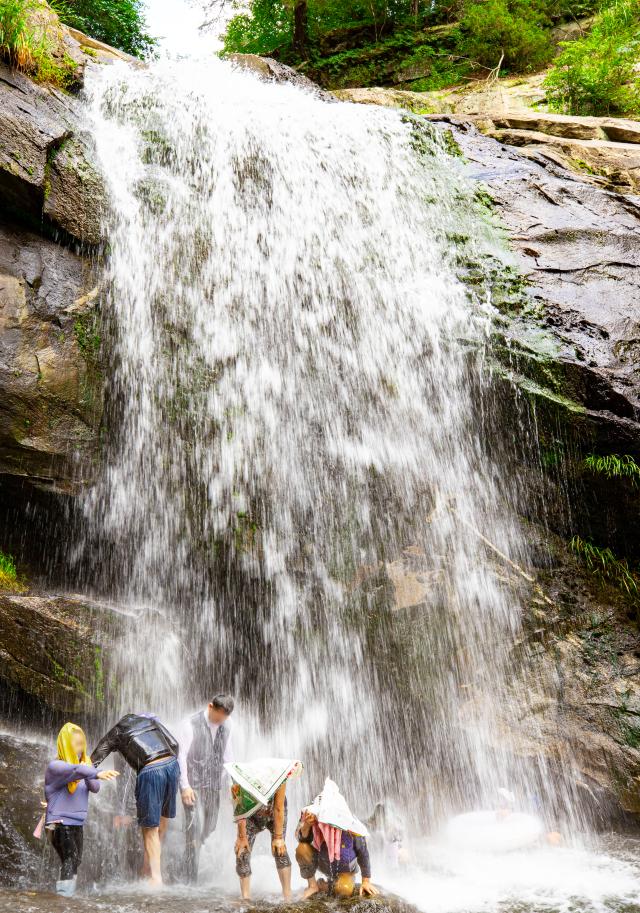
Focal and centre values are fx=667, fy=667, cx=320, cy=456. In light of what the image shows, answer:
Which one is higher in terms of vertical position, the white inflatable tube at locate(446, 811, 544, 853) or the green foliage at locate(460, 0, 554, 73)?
the green foliage at locate(460, 0, 554, 73)

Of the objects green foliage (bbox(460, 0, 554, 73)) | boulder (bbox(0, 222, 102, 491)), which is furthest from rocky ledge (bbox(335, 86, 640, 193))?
boulder (bbox(0, 222, 102, 491))

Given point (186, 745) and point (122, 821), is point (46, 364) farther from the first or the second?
point (122, 821)

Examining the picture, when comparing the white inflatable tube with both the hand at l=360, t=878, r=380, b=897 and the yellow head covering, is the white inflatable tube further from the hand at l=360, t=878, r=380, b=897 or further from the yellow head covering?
the yellow head covering

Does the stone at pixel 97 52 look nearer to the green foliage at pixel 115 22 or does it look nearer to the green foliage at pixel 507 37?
the green foliage at pixel 115 22

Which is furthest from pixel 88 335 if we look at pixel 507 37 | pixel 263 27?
pixel 263 27

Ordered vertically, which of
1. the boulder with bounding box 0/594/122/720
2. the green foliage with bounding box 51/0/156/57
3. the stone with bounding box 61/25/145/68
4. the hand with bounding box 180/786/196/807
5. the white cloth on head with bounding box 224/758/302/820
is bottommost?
the hand with bounding box 180/786/196/807

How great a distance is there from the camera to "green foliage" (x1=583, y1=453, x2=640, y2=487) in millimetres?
7578

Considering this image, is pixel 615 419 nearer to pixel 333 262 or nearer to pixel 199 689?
pixel 333 262

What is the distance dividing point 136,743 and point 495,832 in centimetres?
359

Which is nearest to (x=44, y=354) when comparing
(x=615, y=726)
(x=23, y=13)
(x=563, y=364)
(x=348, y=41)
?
(x=23, y=13)

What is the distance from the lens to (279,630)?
285 inches

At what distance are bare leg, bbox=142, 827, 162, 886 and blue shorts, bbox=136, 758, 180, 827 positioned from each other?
8 centimetres

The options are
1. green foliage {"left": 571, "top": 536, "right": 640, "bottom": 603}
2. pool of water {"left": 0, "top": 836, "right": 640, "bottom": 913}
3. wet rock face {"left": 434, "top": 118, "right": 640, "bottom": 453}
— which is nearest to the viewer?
pool of water {"left": 0, "top": 836, "right": 640, "bottom": 913}

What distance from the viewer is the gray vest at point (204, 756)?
5539 millimetres
